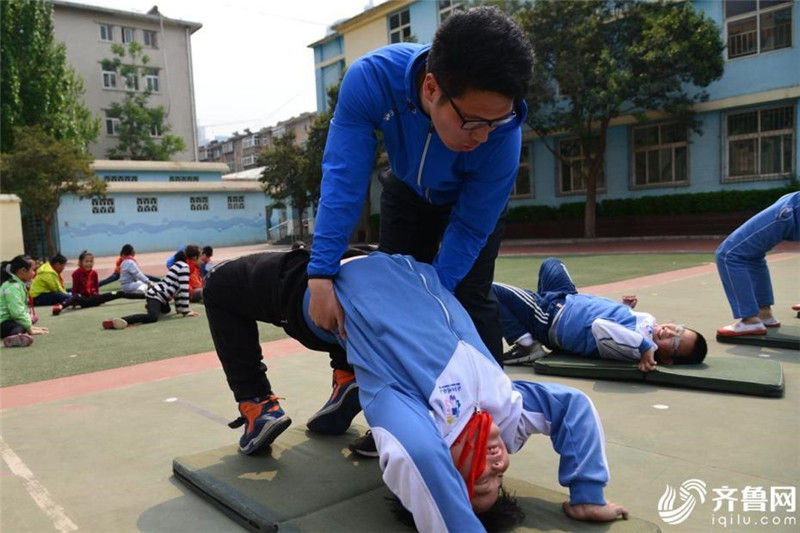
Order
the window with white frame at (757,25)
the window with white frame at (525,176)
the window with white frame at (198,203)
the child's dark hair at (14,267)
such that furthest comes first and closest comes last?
the window with white frame at (198,203) → the window with white frame at (525,176) → the window with white frame at (757,25) → the child's dark hair at (14,267)

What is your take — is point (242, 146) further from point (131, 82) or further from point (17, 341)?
point (17, 341)

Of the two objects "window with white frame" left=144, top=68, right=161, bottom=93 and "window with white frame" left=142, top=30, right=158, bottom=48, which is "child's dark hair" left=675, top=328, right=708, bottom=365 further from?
"window with white frame" left=142, top=30, right=158, bottom=48

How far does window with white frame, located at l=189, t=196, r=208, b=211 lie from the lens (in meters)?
30.8

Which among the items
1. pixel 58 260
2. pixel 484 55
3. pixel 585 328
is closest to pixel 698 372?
pixel 585 328

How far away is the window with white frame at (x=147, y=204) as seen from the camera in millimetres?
29000

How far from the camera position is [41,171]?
19.8m

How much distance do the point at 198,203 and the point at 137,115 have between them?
9362 millimetres

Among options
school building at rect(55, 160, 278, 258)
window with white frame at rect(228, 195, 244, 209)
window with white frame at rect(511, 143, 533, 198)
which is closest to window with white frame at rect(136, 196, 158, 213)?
school building at rect(55, 160, 278, 258)

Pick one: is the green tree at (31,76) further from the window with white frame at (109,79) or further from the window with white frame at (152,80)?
the window with white frame at (152,80)

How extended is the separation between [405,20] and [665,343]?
23885mm

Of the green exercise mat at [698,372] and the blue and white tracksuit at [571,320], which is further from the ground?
the blue and white tracksuit at [571,320]

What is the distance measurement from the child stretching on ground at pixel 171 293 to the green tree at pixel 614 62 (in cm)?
1242

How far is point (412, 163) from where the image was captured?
2.33 m

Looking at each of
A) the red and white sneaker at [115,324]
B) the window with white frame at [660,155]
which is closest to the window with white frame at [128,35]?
the window with white frame at [660,155]
